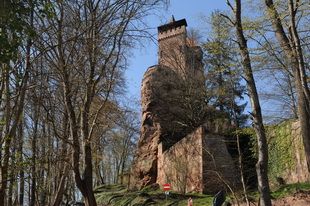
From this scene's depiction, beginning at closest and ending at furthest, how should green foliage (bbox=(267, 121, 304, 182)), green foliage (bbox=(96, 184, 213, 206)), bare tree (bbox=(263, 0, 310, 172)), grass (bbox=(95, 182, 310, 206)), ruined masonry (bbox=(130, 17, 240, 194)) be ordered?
bare tree (bbox=(263, 0, 310, 172))
grass (bbox=(95, 182, 310, 206))
green foliage (bbox=(267, 121, 304, 182))
green foliage (bbox=(96, 184, 213, 206))
ruined masonry (bbox=(130, 17, 240, 194))

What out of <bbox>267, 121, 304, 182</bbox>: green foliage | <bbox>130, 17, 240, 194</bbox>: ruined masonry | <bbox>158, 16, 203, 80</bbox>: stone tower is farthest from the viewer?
<bbox>158, 16, 203, 80</bbox>: stone tower

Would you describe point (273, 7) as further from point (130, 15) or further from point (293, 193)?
point (293, 193)

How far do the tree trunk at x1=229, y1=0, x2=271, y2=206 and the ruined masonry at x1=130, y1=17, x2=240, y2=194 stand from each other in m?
10.7

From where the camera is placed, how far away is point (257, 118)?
7164 millimetres

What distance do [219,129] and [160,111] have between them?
739 centimetres

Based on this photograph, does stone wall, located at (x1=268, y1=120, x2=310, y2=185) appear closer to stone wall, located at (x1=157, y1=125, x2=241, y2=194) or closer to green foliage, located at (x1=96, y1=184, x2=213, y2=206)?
stone wall, located at (x1=157, y1=125, x2=241, y2=194)

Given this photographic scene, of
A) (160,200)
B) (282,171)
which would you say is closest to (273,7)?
(282,171)

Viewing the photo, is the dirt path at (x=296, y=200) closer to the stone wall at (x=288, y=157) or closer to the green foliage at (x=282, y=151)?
the stone wall at (x=288, y=157)

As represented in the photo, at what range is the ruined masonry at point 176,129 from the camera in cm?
1820

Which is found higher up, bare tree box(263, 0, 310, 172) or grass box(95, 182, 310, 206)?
bare tree box(263, 0, 310, 172)

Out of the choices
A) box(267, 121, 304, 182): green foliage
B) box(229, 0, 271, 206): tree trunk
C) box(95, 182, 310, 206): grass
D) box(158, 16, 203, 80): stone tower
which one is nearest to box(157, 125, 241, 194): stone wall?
box(95, 182, 310, 206): grass

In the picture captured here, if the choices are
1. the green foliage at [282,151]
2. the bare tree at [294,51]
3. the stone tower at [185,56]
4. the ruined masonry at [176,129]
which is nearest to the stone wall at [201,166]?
the ruined masonry at [176,129]

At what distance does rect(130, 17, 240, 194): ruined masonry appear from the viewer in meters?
18.2

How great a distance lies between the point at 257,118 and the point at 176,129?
59.9 feet
